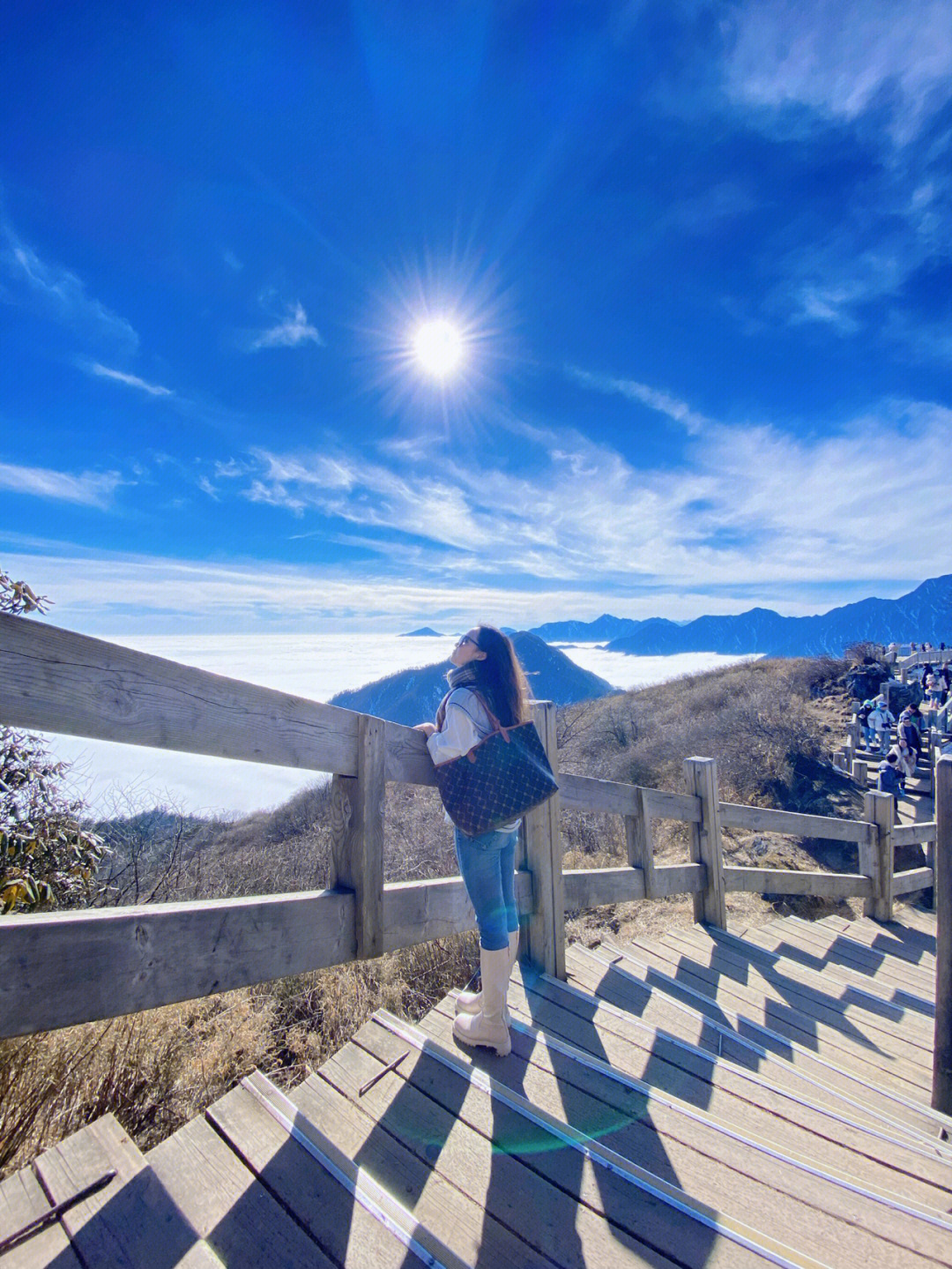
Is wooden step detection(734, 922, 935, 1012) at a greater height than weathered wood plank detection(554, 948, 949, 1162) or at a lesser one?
lesser

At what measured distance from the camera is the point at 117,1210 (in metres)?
1.55

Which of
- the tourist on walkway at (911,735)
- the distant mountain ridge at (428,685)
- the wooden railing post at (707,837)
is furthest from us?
the distant mountain ridge at (428,685)

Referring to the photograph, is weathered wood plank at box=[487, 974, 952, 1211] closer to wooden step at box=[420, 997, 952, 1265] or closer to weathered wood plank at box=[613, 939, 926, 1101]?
wooden step at box=[420, 997, 952, 1265]

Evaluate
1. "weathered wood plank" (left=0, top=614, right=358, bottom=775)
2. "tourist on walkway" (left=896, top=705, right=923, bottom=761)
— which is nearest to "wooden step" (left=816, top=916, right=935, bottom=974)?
"weathered wood plank" (left=0, top=614, right=358, bottom=775)

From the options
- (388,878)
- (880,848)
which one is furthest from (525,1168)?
(388,878)

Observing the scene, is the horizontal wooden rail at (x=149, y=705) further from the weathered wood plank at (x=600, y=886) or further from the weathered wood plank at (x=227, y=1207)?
the weathered wood plank at (x=600, y=886)

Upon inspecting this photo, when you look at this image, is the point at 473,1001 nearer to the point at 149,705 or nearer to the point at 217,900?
the point at 217,900

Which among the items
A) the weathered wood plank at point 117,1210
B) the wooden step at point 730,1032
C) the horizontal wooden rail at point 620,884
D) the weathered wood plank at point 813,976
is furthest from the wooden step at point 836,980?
the weathered wood plank at point 117,1210

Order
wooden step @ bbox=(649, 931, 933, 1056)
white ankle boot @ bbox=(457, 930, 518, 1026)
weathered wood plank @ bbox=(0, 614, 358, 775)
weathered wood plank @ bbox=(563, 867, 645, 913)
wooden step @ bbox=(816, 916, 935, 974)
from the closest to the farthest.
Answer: weathered wood plank @ bbox=(0, 614, 358, 775) → white ankle boot @ bbox=(457, 930, 518, 1026) → weathered wood plank @ bbox=(563, 867, 645, 913) → wooden step @ bbox=(649, 931, 933, 1056) → wooden step @ bbox=(816, 916, 935, 974)

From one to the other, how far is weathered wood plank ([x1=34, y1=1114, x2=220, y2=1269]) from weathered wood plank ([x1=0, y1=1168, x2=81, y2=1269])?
0.02 meters

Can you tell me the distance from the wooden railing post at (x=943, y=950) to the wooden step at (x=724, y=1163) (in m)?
1.49

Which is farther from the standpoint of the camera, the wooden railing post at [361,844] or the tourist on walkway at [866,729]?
the tourist on walkway at [866,729]

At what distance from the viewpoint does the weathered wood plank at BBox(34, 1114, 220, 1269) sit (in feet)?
4.77

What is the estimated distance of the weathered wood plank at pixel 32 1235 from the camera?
1.43 meters
